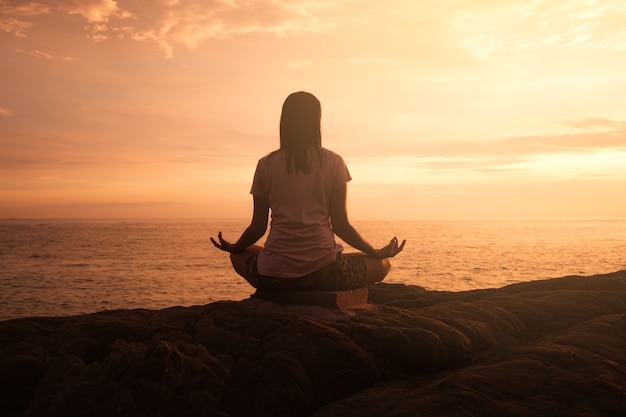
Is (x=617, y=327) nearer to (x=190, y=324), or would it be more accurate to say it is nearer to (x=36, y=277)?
(x=190, y=324)

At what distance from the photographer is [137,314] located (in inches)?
275

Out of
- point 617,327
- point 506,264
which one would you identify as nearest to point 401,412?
point 617,327

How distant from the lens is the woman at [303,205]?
23.5ft

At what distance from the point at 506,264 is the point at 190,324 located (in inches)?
1594

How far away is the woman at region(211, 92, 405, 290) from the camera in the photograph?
7148 millimetres

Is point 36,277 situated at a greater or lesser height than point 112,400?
lesser

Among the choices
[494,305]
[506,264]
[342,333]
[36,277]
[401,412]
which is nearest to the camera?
[401,412]

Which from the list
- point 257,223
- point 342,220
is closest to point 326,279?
point 342,220

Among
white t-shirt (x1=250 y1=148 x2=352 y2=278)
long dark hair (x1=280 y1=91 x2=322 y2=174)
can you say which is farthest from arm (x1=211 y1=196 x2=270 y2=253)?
long dark hair (x1=280 y1=91 x2=322 y2=174)

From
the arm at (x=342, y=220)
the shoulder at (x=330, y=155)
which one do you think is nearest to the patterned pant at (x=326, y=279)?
the arm at (x=342, y=220)

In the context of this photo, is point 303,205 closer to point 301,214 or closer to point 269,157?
point 301,214

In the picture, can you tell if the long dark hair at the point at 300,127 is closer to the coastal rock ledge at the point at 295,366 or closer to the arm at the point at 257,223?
the arm at the point at 257,223

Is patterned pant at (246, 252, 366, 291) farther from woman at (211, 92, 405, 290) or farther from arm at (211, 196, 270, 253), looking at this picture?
arm at (211, 196, 270, 253)

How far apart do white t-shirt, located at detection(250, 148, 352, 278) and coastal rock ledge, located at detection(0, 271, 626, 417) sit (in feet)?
1.98
